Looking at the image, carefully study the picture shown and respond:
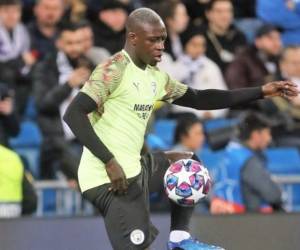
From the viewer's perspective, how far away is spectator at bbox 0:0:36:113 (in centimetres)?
1031

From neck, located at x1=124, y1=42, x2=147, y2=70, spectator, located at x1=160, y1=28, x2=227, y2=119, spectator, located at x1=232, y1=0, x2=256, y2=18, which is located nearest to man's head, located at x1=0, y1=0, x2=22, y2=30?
spectator, located at x1=160, y1=28, x2=227, y2=119

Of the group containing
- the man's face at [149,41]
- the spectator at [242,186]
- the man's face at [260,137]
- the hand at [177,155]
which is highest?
the man's face at [149,41]

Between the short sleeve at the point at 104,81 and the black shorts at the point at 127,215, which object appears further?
the black shorts at the point at 127,215

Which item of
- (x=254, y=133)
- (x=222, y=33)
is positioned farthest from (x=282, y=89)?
(x=222, y=33)

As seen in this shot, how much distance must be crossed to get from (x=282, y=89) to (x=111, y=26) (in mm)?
4937

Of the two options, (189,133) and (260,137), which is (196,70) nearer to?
(189,133)

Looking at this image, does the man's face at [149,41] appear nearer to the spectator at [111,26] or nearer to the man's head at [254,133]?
the man's head at [254,133]

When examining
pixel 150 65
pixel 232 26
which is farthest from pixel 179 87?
pixel 232 26

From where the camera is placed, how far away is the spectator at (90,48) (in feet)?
33.7

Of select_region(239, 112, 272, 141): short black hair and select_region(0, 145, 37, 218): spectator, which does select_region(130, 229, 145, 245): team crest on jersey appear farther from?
select_region(239, 112, 272, 141): short black hair

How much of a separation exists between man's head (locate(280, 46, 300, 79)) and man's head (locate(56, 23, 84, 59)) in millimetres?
2058

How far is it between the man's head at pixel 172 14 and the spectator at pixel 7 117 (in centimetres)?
198

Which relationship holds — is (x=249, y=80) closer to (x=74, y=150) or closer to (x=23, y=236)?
(x=74, y=150)

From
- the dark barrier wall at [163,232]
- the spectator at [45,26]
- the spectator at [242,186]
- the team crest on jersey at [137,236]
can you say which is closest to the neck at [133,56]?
the team crest on jersey at [137,236]
